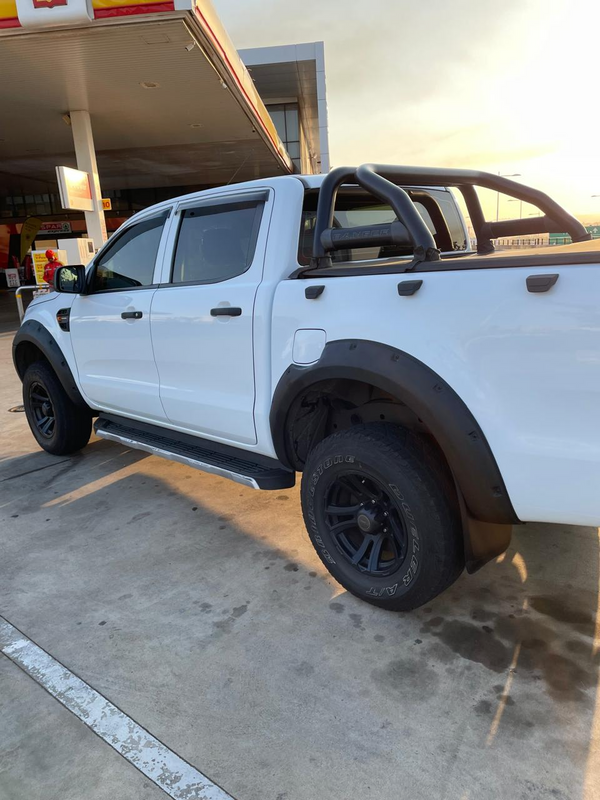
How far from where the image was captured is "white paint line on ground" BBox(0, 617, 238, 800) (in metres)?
1.81

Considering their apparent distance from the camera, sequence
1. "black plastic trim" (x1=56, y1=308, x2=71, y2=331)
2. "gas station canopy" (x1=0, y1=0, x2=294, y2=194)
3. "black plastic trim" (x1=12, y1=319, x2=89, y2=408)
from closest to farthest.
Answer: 1. "black plastic trim" (x1=56, y1=308, x2=71, y2=331)
2. "black plastic trim" (x1=12, y1=319, x2=89, y2=408)
3. "gas station canopy" (x1=0, y1=0, x2=294, y2=194)

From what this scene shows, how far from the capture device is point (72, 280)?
4129mm

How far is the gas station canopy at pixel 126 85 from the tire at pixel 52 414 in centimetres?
749

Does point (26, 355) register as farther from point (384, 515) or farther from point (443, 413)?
point (443, 413)

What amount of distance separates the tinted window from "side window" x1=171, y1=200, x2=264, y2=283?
0.26m

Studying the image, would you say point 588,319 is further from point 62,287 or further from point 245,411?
point 62,287

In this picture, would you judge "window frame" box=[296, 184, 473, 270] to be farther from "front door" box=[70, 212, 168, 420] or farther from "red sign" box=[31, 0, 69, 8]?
"red sign" box=[31, 0, 69, 8]

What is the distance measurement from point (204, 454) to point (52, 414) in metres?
2.20

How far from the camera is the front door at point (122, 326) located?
365 centimetres

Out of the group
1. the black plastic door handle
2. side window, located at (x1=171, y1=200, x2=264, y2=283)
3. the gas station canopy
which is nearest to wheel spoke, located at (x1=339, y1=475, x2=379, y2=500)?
the black plastic door handle

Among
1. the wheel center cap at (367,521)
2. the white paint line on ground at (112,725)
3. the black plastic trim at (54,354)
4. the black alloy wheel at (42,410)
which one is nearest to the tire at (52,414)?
the black alloy wheel at (42,410)

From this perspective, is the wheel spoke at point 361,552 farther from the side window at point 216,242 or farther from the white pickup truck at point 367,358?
the side window at point 216,242

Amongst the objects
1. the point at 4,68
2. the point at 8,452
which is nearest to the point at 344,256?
the point at 8,452

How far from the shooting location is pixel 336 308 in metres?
2.46
